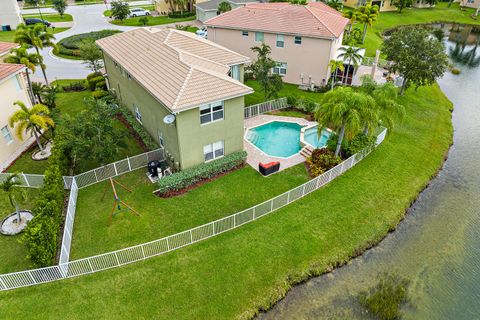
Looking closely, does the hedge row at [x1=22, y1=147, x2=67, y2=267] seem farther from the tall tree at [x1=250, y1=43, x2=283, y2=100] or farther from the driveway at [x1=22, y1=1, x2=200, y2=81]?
the driveway at [x1=22, y1=1, x2=200, y2=81]

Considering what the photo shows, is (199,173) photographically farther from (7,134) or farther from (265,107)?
(7,134)

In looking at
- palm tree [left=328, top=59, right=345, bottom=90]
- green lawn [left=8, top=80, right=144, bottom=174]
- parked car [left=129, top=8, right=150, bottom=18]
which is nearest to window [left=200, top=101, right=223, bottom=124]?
green lawn [left=8, top=80, right=144, bottom=174]

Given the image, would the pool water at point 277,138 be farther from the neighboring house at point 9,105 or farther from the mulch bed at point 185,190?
the neighboring house at point 9,105

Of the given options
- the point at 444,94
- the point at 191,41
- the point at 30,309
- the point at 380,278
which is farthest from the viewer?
the point at 444,94

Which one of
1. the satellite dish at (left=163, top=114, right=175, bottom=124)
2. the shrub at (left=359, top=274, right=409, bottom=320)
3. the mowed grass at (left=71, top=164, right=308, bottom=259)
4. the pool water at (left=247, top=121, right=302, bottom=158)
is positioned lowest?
the shrub at (left=359, top=274, right=409, bottom=320)

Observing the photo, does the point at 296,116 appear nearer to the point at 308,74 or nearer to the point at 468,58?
the point at 308,74

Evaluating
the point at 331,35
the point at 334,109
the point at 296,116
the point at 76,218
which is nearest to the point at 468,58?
the point at 331,35

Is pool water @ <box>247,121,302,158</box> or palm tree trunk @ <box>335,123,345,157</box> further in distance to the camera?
pool water @ <box>247,121,302,158</box>
